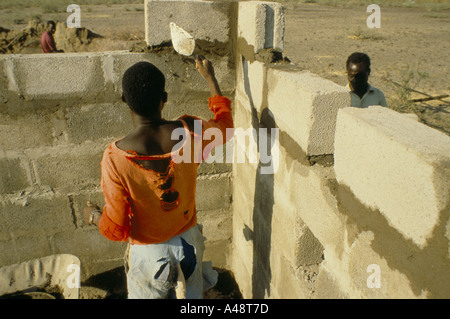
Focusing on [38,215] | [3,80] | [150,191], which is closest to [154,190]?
[150,191]

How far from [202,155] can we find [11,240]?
2.15m

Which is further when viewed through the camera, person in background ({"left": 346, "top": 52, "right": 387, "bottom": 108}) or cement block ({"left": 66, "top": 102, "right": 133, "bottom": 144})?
person in background ({"left": 346, "top": 52, "right": 387, "bottom": 108})

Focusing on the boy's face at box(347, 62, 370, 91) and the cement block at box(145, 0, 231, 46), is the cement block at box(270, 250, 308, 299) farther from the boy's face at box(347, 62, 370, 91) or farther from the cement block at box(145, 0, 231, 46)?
the boy's face at box(347, 62, 370, 91)

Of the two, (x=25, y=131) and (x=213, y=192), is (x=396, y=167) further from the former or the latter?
(x=25, y=131)

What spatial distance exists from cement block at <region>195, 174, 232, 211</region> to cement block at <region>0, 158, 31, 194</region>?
4.75 feet

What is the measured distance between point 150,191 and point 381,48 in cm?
1521

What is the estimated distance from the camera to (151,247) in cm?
219

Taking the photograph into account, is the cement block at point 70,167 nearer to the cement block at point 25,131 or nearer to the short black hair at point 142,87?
the cement block at point 25,131

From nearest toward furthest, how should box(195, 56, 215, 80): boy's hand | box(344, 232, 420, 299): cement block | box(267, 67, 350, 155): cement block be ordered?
box(344, 232, 420, 299): cement block, box(267, 67, 350, 155): cement block, box(195, 56, 215, 80): boy's hand

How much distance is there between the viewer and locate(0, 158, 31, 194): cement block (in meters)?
2.86

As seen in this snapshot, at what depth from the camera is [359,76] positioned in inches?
155

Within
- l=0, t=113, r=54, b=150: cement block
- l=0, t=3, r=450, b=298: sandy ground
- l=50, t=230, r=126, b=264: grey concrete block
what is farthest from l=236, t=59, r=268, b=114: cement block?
l=0, t=3, r=450, b=298: sandy ground

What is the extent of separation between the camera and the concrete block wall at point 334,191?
43.6 inches
